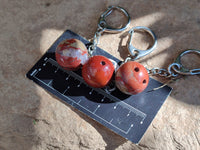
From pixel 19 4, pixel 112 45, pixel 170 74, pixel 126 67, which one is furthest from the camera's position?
pixel 19 4

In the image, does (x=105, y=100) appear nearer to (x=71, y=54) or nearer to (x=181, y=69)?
(x=71, y=54)

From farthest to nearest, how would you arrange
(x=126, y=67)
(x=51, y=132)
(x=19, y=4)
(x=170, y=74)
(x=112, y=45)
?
(x=19, y=4)
(x=112, y=45)
(x=170, y=74)
(x=51, y=132)
(x=126, y=67)

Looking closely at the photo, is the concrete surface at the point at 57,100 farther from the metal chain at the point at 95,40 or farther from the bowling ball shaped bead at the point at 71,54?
the bowling ball shaped bead at the point at 71,54

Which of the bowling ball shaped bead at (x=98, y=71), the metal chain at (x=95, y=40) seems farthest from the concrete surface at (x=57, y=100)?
the bowling ball shaped bead at (x=98, y=71)

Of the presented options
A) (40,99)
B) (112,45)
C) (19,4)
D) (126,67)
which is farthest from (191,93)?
(19,4)

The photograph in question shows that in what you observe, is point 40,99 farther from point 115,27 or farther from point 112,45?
point 115,27

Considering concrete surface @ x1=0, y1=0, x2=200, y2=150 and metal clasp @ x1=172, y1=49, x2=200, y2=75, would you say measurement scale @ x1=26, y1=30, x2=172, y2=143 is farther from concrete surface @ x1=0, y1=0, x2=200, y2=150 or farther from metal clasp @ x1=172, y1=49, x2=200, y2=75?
metal clasp @ x1=172, y1=49, x2=200, y2=75

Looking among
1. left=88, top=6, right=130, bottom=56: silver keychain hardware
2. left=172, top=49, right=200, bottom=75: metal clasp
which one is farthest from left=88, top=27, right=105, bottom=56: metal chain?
left=172, top=49, right=200, bottom=75: metal clasp
